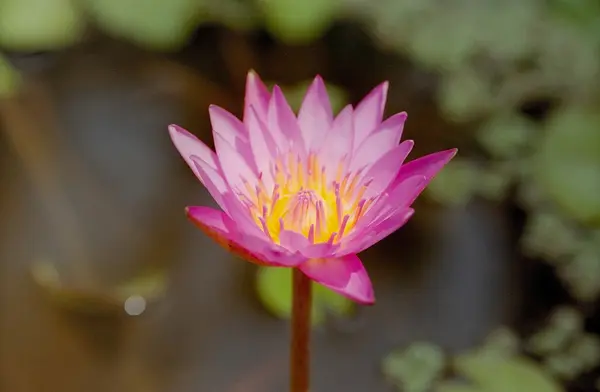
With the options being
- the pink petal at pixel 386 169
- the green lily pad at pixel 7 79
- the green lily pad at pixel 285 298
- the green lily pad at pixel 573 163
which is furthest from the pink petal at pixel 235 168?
the green lily pad at pixel 7 79

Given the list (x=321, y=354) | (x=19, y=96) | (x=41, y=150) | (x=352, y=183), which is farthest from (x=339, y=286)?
(x=19, y=96)

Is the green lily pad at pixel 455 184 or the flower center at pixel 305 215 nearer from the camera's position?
the flower center at pixel 305 215

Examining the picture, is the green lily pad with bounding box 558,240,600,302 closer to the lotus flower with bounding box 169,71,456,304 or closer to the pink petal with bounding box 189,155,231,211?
the lotus flower with bounding box 169,71,456,304

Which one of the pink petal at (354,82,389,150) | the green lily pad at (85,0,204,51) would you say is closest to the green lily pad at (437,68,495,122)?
the green lily pad at (85,0,204,51)

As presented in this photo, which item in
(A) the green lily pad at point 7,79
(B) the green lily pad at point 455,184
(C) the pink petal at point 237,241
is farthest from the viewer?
(A) the green lily pad at point 7,79

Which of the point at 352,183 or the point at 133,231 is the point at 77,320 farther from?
the point at 352,183

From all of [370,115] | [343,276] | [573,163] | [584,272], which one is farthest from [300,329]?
[573,163]

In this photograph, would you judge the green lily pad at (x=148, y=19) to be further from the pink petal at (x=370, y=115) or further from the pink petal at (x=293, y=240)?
the pink petal at (x=293, y=240)
